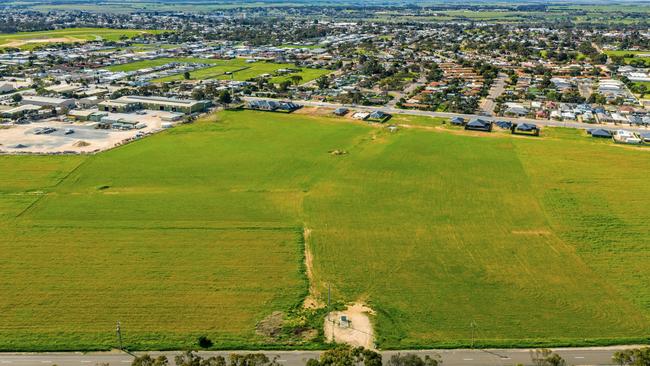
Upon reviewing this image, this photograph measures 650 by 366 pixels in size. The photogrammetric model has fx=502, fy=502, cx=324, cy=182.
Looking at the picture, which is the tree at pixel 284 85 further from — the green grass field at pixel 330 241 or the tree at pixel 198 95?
the green grass field at pixel 330 241

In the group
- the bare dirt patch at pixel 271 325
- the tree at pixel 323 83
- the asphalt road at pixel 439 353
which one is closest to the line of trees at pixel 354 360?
the asphalt road at pixel 439 353

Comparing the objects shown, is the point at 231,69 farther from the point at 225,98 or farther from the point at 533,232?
the point at 533,232

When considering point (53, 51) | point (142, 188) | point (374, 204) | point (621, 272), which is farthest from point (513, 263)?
point (53, 51)

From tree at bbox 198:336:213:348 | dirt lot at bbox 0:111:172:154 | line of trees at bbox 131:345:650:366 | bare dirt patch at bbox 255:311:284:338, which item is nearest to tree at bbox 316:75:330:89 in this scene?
dirt lot at bbox 0:111:172:154

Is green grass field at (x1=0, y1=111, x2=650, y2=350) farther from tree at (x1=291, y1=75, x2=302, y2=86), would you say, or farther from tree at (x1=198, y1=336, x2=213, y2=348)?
tree at (x1=291, y1=75, x2=302, y2=86)

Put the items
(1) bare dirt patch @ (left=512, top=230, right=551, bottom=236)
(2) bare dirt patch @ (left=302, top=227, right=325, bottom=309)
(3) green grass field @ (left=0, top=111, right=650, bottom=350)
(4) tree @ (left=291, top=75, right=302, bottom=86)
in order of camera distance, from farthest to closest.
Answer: (4) tree @ (left=291, top=75, right=302, bottom=86)
(1) bare dirt patch @ (left=512, top=230, right=551, bottom=236)
(2) bare dirt patch @ (left=302, top=227, right=325, bottom=309)
(3) green grass field @ (left=0, top=111, right=650, bottom=350)
